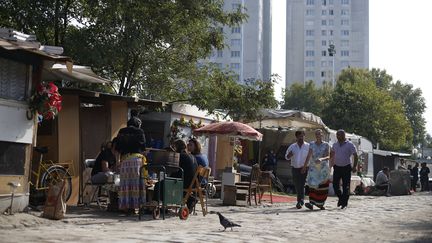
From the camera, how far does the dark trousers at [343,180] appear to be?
14.1 meters

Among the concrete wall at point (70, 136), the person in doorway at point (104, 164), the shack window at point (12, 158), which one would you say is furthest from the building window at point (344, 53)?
the shack window at point (12, 158)

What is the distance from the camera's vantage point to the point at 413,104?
8756 cm

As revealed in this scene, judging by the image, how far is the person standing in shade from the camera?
14.0m

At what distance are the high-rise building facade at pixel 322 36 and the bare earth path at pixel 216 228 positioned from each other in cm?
13255

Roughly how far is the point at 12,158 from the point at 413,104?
8434 cm

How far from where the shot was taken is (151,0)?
53.5ft

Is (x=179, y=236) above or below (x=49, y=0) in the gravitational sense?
below

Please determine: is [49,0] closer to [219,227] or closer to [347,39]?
[219,227]

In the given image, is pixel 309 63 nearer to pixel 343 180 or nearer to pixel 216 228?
pixel 343 180

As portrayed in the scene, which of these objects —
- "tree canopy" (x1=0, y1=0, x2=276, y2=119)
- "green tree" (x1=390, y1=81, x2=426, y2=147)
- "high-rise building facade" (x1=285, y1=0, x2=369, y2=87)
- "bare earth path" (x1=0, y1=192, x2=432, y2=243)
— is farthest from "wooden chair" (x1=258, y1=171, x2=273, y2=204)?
"high-rise building facade" (x1=285, y1=0, x2=369, y2=87)

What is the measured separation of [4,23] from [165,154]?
23.3 feet

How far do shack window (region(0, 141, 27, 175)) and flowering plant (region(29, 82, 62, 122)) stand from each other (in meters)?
0.64

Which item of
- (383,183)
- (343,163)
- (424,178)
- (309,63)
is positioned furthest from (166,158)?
(309,63)

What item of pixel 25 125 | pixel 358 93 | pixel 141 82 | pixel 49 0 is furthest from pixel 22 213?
pixel 358 93
